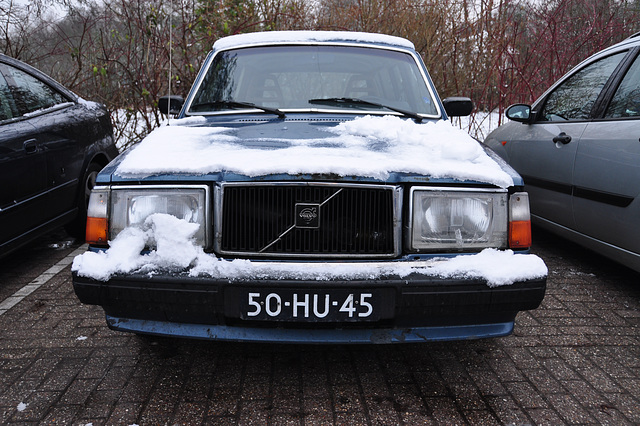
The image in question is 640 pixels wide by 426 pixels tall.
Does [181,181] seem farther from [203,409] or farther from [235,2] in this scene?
[235,2]

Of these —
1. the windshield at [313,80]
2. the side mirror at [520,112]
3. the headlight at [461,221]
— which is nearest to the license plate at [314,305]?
the headlight at [461,221]

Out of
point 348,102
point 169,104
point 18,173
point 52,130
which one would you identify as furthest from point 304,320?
point 52,130

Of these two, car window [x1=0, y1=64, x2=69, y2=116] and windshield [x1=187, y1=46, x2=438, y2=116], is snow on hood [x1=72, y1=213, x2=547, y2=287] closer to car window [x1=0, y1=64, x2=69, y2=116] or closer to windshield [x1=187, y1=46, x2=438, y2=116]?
windshield [x1=187, y1=46, x2=438, y2=116]

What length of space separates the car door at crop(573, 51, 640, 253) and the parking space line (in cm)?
400

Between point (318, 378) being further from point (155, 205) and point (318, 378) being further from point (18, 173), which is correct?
point (18, 173)

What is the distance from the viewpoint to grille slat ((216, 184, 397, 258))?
2104 mm

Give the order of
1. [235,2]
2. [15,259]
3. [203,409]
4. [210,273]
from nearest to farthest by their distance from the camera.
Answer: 1. [210,273]
2. [203,409]
3. [15,259]
4. [235,2]

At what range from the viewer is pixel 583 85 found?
4199mm

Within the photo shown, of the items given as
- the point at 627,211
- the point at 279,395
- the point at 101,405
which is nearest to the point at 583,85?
the point at 627,211

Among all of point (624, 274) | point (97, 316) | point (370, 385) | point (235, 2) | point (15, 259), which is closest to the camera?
point (370, 385)

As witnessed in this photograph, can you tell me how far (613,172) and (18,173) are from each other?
4.05 meters

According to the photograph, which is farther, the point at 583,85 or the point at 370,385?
the point at 583,85

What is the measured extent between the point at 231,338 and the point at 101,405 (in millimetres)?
673

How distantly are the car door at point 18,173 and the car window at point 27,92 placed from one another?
0.06 metres
